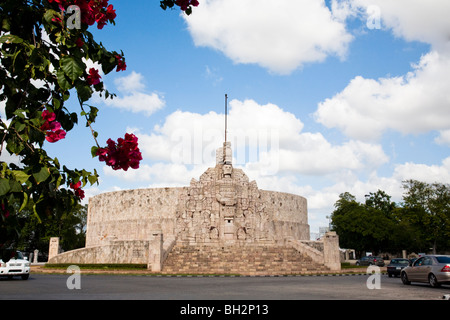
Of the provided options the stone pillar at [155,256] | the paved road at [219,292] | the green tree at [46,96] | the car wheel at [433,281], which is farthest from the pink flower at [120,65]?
the stone pillar at [155,256]

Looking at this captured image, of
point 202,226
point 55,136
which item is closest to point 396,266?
point 202,226

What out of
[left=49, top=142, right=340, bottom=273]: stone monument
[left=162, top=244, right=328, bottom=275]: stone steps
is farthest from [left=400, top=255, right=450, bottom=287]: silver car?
[left=49, top=142, right=340, bottom=273]: stone monument

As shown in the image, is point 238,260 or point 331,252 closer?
point 331,252

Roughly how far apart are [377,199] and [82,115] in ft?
240

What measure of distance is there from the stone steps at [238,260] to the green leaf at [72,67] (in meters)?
23.9

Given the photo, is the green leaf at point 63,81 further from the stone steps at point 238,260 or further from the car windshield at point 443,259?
the stone steps at point 238,260

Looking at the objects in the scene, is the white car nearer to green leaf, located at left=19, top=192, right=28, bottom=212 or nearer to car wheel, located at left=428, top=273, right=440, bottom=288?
car wheel, located at left=428, top=273, right=440, bottom=288

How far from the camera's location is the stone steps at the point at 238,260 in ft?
90.8

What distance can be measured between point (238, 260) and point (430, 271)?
16466mm

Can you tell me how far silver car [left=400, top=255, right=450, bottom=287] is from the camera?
14.9 metres

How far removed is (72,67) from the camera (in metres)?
2.88

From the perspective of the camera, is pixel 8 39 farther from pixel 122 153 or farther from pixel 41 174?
pixel 122 153

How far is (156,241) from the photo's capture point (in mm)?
27828
